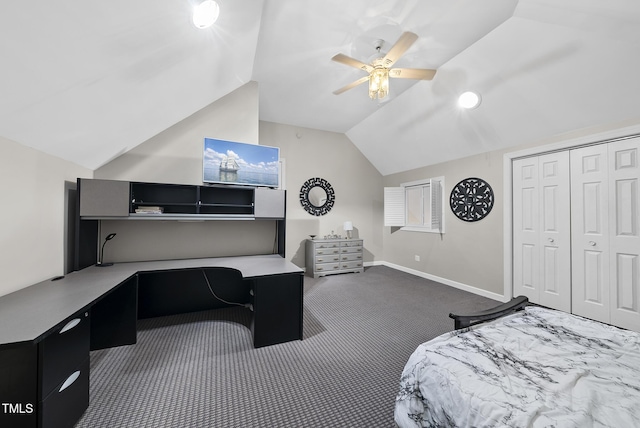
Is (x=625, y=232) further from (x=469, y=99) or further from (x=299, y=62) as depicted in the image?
(x=299, y=62)

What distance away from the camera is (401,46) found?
2.15 m

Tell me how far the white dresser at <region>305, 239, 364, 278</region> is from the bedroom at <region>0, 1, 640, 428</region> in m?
0.41

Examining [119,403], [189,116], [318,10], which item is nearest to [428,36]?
[318,10]

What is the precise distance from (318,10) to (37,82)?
214cm

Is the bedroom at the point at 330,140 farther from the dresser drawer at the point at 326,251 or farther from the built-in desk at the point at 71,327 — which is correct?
the dresser drawer at the point at 326,251

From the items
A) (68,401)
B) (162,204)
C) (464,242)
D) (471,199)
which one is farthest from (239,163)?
(464,242)

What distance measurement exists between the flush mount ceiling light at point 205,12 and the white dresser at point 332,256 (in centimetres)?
362

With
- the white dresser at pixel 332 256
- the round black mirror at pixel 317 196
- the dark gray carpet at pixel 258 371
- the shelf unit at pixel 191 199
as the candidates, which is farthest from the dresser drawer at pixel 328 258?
the shelf unit at pixel 191 199

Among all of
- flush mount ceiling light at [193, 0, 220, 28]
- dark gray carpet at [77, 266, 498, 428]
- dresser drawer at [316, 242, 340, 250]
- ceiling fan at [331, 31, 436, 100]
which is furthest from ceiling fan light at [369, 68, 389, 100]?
dresser drawer at [316, 242, 340, 250]

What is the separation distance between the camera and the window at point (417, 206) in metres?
4.46

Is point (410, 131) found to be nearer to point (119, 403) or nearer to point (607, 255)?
point (607, 255)

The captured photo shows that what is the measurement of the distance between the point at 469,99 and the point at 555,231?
1989mm

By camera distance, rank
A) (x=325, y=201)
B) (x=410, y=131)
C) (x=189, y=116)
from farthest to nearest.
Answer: (x=325, y=201) → (x=410, y=131) → (x=189, y=116)

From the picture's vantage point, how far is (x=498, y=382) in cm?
96
